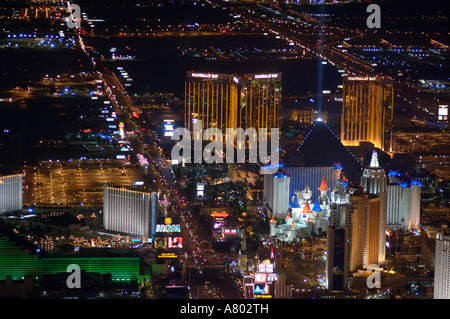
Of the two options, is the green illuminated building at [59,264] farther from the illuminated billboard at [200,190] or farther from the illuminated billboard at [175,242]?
the illuminated billboard at [200,190]

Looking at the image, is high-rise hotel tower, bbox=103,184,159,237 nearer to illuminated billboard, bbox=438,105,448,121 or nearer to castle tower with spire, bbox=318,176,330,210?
castle tower with spire, bbox=318,176,330,210

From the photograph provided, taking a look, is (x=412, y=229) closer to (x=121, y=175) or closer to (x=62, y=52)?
(x=121, y=175)

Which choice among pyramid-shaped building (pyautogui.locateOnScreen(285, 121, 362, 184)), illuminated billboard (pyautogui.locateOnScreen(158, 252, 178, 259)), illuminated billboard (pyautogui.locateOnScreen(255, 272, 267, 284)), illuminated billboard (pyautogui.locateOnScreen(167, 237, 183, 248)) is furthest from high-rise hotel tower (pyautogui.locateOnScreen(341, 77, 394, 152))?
illuminated billboard (pyautogui.locateOnScreen(255, 272, 267, 284))

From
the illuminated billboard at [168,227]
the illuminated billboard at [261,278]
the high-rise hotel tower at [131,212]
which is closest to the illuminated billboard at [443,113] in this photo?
the high-rise hotel tower at [131,212]

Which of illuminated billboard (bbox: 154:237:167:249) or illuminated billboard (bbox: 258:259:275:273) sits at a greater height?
illuminated billboard (bbox: 154:237:167:249)

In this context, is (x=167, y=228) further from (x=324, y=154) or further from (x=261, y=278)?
(x=324, y=154)
